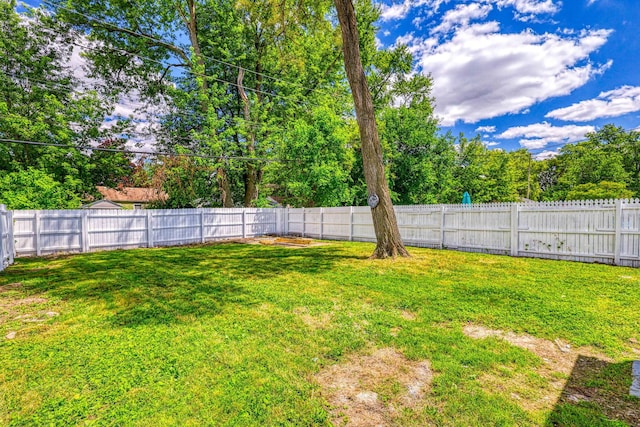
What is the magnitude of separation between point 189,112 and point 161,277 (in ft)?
46.0

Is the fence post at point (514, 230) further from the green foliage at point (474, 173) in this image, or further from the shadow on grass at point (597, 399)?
the green foliage at point (474, 173)

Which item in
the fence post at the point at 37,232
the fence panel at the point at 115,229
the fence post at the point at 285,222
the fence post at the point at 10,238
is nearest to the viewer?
the fence post at the point at 10,238

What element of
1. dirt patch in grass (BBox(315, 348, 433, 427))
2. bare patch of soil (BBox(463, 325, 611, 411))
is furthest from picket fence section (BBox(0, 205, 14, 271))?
bare patch of soil (BBox(463, 325, 611, 411))

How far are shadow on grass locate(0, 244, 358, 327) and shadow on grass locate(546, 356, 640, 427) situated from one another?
3.61 m

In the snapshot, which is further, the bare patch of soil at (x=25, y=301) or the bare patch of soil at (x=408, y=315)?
the bare patch of soil at (x=25, y=301)

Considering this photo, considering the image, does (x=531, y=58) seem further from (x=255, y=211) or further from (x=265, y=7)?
(x=255, y=211)

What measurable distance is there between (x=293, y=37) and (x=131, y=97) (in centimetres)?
1211

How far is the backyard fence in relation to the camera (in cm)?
696

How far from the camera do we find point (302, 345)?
9.94ft

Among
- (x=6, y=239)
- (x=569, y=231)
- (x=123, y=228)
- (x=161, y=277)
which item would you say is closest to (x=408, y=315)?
(x=161, y=277)

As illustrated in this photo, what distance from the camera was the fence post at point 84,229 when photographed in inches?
401

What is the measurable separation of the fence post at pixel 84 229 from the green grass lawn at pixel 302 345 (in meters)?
4.47

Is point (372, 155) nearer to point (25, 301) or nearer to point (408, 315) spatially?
point (408, 315)

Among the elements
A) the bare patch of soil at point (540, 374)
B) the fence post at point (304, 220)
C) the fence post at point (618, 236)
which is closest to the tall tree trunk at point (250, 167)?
the fence post at point (304, 220)
